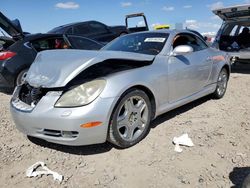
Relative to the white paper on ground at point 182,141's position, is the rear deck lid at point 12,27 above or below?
above

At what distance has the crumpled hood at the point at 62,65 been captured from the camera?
→ 10.4 ft

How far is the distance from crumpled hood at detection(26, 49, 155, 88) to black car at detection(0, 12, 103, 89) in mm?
2648

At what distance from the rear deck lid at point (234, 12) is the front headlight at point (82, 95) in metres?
6.09

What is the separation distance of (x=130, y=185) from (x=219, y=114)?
252cm

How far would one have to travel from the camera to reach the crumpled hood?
3156 millimetres

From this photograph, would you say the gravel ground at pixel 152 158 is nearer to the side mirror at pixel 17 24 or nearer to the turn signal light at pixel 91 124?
the turn signal light at pixel 91 124

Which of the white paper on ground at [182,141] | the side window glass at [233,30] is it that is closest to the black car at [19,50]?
the white paper on ground at [182,141]

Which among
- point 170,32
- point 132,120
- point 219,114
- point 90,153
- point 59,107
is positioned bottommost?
point 219,114

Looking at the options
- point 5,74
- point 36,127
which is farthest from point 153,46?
point 5,74

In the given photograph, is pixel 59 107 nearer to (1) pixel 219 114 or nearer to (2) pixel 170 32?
(2) pixel 170 32

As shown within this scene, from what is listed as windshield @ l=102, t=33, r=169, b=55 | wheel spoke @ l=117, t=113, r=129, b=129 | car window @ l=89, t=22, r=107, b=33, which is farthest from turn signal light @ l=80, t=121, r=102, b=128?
car window @ l=89, t=22, r=107, b=33

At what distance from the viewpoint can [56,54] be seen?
12.1 feet

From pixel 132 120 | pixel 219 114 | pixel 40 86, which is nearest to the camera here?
pixel 40 86

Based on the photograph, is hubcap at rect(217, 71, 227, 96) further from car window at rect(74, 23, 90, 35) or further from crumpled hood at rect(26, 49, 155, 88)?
car window at rect(74, 23, 90, 35)
